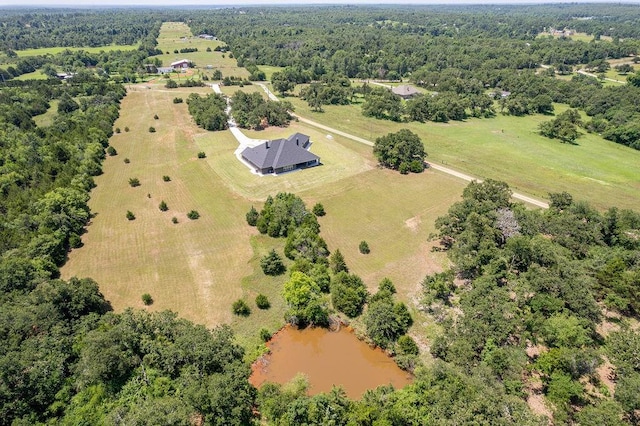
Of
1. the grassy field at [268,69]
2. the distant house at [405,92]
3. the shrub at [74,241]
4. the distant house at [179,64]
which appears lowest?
the shrub at [74,241]

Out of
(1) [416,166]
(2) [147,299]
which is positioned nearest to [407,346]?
(2) [147,299]

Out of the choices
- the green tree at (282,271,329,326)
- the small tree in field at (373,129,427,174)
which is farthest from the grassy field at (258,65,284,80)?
the green tree at (282,271,329,326)

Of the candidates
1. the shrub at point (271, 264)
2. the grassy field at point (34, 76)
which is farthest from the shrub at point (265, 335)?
the grassy field at point (34, 76)

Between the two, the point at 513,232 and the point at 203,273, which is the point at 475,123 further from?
the point at 203,273

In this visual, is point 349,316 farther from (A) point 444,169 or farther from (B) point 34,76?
(B) point 34,76

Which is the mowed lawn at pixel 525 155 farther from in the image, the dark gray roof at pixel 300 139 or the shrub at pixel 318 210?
the shrub at pixel 318 210
